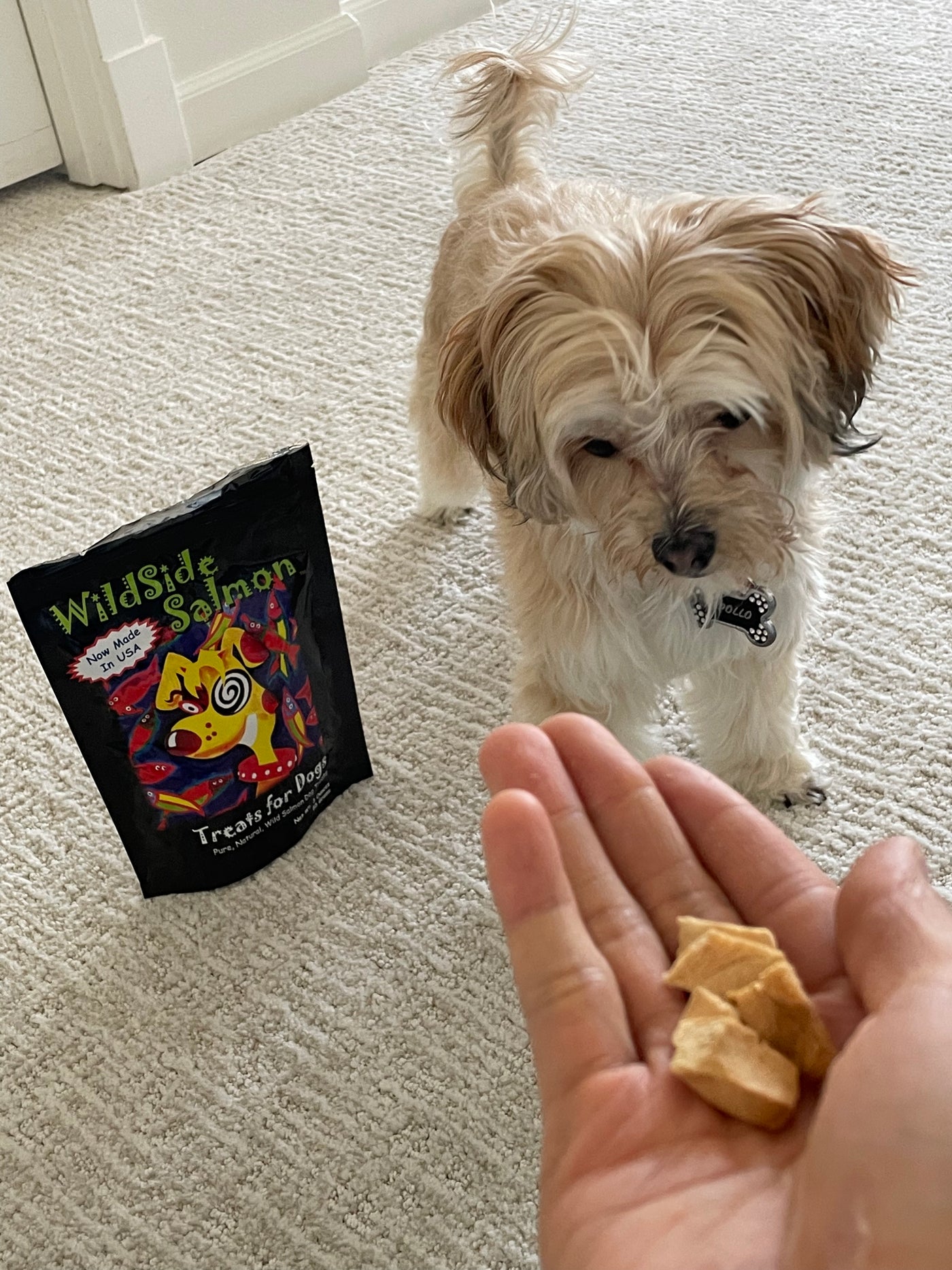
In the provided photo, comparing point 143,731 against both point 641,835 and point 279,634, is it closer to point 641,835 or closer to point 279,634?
point 279,634

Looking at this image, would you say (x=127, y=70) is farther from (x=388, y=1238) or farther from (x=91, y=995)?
(x=388, y=1238)

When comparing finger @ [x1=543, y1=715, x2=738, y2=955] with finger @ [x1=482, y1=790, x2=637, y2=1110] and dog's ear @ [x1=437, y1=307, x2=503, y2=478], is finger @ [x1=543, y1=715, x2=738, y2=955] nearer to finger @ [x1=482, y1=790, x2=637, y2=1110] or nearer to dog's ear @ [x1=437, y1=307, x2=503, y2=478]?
finger @ [x1=482, y1=790, x2=637, y2=1110]

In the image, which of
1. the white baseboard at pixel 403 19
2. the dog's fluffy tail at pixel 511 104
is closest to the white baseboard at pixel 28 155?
the white baseboard at pixel 403 19

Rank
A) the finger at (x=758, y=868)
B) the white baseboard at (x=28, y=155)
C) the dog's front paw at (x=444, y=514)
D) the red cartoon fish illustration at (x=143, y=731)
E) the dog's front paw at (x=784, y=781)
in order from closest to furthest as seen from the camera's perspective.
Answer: the finger at (x=758, y=868)
the red cartoon fish illustration at (x=143, y=731)
the dog's front paw at (x=784, y=781)
the dog's front paw at (x=444, y=514)
the white baseboard at (x=28, y=155)

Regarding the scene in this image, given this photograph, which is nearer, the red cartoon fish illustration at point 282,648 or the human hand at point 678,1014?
the human hand at point 678,1014

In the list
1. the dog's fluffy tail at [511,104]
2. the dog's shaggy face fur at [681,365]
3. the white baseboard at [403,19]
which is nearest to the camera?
the dog's shaggy face fur at [681,365]

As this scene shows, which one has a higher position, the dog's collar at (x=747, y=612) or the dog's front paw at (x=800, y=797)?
the dog's collar at (x=747, y=612)

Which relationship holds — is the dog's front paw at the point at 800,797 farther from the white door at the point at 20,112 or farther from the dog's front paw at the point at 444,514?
the white door at the point at 20,112

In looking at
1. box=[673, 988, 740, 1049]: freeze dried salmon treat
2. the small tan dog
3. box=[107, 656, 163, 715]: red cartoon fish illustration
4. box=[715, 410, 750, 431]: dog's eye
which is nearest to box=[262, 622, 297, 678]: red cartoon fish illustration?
box=[107, 656, 163, 715]: red cartoon fish illustration
